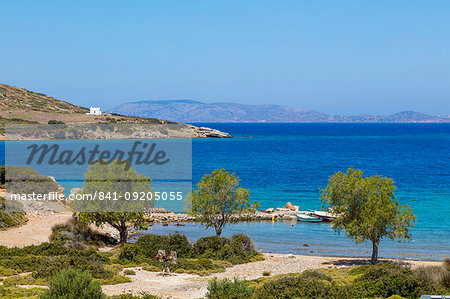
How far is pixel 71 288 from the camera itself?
527 inches

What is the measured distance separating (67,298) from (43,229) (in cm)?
2093

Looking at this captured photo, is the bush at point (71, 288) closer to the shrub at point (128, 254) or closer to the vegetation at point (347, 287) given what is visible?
the vegetation at point (347, 287)

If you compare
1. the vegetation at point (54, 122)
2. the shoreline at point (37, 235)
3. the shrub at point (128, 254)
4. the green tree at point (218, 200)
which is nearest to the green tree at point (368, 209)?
the shoreline at point (37, 235)

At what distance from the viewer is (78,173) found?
254 ft

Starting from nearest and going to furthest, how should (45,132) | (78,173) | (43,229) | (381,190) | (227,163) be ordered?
(381,190) → (43,229) → (78,173) → (227,163) → (45,132)

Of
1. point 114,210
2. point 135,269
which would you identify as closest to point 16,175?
point 114,210

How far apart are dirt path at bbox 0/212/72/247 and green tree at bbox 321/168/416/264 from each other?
A: 56.8 ft

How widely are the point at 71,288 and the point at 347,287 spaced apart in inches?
359

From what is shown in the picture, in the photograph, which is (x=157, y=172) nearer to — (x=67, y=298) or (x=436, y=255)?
(x=436, y=255)

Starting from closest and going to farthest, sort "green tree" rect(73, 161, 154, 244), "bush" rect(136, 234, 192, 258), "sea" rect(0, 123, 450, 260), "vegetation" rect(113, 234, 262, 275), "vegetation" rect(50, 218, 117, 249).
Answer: "vegetation" rect(113, 234, 262, 275)
"bush" rect(136, 234, 192, 258)
"vegetation" rect(50, 218, 117, 249)
"green tree" rect(73, 161, 154, 244)
"sea" rect(0, 123, 450, 260)

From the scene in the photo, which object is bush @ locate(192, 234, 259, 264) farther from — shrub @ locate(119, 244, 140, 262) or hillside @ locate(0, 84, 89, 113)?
hillside @ locate(0, 84, 89, 113)

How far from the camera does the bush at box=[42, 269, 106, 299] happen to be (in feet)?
43.5

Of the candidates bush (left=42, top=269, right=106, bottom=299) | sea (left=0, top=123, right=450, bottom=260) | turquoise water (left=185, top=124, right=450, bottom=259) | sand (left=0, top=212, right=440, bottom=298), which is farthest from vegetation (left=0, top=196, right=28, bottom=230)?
bush (left=42, top=269, right=106, bottom=299)

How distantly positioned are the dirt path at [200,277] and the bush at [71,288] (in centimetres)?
304
